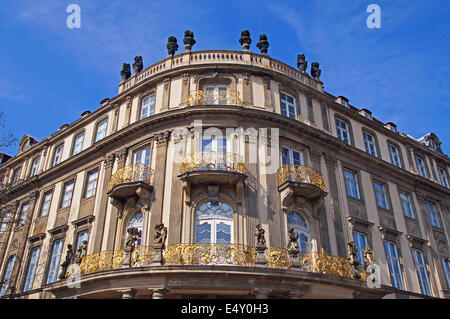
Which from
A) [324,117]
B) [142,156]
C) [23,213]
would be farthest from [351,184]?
[23,213]

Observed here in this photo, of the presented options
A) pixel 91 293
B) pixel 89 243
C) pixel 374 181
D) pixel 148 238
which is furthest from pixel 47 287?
pixel 374 181

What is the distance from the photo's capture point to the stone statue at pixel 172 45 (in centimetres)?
2178

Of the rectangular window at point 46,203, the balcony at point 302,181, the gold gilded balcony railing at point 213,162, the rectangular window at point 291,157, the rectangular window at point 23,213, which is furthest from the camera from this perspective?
the rectangular window at point 23,213

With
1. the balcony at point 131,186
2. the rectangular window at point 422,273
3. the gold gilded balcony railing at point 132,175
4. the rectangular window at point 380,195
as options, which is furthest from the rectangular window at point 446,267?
A: the gold gilded balcony railing at point 132,175

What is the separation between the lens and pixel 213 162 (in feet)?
56.3

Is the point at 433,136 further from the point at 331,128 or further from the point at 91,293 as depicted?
the point at 91,293

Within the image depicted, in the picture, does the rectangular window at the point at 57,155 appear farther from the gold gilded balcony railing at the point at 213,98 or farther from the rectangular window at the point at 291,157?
the rectangular window at the point at 291,157

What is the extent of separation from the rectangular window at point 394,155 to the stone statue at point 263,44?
9.86 m

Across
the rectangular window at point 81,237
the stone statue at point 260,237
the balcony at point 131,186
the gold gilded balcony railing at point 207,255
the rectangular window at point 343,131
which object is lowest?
the gold gilded balcony railing at point 207,255

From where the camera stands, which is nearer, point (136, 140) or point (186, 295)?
point (186, 295)

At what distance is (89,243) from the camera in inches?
749

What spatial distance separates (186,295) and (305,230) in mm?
5811

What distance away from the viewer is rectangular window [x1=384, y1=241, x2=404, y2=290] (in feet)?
64.0

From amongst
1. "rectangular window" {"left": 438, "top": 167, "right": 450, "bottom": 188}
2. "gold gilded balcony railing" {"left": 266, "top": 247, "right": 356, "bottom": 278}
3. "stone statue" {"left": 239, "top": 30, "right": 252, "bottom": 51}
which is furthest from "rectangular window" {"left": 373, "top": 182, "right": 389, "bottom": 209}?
"stone statue" {"left": 239, "top": 30, "right": 252, "bottom": 51}
